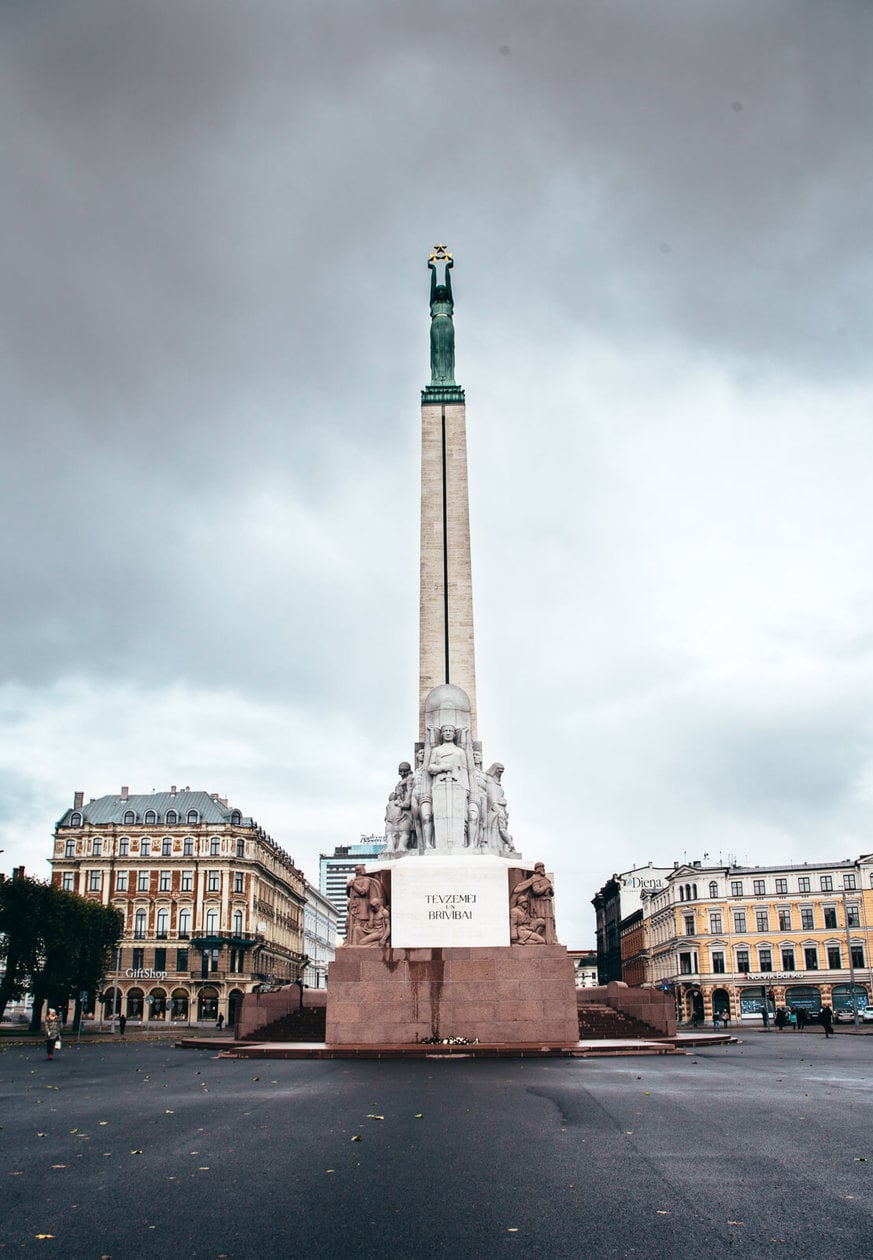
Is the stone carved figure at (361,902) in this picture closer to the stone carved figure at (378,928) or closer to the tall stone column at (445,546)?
the stone carved figure at (378,928)

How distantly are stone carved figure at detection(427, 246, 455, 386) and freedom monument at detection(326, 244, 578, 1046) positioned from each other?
1872cm

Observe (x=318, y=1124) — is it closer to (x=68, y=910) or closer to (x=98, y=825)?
(x=68, y=910)

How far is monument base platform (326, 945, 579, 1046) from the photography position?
68.4 ft

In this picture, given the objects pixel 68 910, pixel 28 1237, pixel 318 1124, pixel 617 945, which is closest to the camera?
pixel 28 1237

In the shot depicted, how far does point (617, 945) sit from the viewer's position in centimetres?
11850

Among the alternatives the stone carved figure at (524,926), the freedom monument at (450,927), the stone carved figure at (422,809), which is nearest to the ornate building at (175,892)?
the stone carved figure at (422,809)

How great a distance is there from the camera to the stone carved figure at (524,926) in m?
22.4

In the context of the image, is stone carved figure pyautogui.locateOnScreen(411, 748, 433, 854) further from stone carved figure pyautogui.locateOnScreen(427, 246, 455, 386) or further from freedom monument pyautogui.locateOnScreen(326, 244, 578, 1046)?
stone carved figure pyautogui.locateOnScreen(427, 246, 455, 386)

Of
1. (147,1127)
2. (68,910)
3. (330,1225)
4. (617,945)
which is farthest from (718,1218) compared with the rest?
(617,945)

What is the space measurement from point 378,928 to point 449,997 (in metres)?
2.37

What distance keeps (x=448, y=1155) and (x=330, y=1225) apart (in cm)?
242

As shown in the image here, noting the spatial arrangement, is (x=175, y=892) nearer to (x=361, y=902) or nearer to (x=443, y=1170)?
(x=361, y=902)

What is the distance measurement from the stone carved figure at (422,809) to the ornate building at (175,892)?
189 feet

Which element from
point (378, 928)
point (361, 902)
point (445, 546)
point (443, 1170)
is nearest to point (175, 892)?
point (445, 546)
